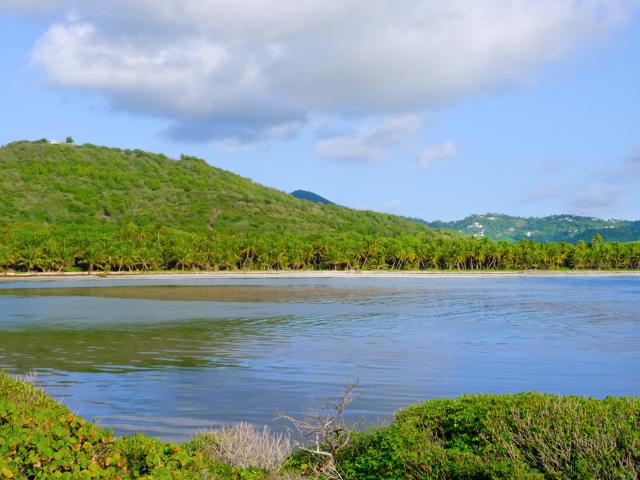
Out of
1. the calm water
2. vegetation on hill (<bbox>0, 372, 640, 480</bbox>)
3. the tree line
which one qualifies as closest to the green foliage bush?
vegetation on hill (<bbox>0, 372, 640, 480</bbox>)

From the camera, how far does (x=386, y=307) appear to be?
60000mm

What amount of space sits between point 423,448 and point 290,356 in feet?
66.3

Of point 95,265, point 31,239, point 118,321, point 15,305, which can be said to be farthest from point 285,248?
point 118,321

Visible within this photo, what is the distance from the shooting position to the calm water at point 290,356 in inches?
787

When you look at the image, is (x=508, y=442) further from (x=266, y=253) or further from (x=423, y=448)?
(x=266, y=253)

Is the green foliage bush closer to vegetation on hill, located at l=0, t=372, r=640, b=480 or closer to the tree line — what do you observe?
vegetation on hill, located at l=0, t=372, r=640, b=480

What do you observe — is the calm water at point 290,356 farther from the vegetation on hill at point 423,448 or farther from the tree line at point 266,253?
the tree line at point 266,253

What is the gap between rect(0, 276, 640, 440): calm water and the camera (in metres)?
20.0

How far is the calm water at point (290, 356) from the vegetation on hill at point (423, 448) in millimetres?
6362

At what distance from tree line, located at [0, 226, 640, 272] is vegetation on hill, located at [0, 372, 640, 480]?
137 m

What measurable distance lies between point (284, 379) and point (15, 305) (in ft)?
150

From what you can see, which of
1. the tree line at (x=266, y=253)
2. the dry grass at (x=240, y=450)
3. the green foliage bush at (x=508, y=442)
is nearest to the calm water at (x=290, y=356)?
the dry grass at (x=240, y=450)

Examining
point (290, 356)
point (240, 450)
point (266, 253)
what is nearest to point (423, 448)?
point (240, 450)

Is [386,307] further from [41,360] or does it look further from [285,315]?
[41,360]
